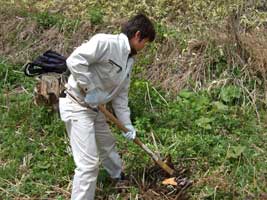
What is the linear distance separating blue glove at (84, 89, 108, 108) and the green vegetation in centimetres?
85

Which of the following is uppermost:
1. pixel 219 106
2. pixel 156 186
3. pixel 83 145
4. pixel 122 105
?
pixel 122 105

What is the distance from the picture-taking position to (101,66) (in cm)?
425

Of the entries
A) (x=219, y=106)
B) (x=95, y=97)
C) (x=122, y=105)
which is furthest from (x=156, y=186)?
(x=219, y=106)

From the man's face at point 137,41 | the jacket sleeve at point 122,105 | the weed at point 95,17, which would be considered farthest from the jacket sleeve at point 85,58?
the weed at point 95,17

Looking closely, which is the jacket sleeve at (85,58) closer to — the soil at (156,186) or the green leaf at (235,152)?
the soil at (156,186)

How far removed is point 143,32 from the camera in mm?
4238

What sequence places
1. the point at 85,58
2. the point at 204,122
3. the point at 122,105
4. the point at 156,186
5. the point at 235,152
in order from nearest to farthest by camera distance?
the point at 85,58 → the point at 122,105 → the point at 156,186 → the point at 235,152 → the point at 204,122

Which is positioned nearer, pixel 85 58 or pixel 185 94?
pixel 85 58

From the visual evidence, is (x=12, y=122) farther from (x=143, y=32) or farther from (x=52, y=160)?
(x=143, y=32)

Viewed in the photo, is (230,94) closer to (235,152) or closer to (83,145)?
(235,152)

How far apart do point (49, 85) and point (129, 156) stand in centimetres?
120

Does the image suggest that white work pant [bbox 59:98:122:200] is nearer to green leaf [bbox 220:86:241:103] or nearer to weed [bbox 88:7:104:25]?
green leaf [bbox 220:86:241:103]

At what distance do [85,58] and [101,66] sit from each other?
229 millimetres

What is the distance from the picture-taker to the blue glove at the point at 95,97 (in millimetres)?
4227
